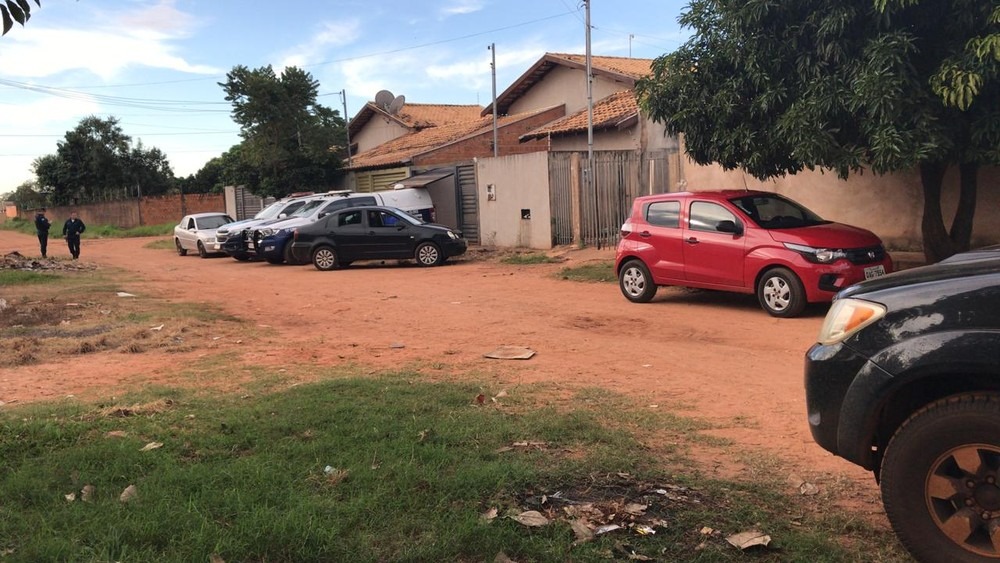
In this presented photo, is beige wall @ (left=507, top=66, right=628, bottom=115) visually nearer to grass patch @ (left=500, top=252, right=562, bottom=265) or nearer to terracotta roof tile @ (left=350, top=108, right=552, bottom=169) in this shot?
terracotta roof tile @ (left=350, top=108, right=552, bottom=169)

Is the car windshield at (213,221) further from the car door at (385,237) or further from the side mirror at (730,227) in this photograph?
the side mirror at (730,227)

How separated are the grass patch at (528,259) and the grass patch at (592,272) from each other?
66.0 inches

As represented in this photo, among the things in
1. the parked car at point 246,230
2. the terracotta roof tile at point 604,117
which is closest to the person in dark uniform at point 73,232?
the parked car at point 246,230

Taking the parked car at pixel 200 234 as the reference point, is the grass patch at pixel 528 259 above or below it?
below

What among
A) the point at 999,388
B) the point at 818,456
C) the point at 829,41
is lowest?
the point at 818,456

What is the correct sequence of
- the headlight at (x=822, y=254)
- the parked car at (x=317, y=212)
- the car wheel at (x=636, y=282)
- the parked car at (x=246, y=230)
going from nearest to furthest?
the headlight at (x=822, y=254) → the car wheel at (x=636, y=282) → the parked car at (x=317, y=212) → the parked car at (x=246, y=230)

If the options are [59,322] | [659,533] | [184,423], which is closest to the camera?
[659,533]

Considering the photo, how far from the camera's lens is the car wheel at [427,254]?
18.8 metres

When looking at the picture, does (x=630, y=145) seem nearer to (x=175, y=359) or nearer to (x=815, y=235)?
(x=815, y=235)

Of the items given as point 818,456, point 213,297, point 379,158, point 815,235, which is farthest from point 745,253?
point 379,158

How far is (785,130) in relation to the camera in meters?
9.97

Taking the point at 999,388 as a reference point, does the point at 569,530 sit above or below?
below

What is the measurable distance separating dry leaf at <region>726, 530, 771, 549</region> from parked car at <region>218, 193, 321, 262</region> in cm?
1988

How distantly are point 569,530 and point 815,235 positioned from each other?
737 cm
